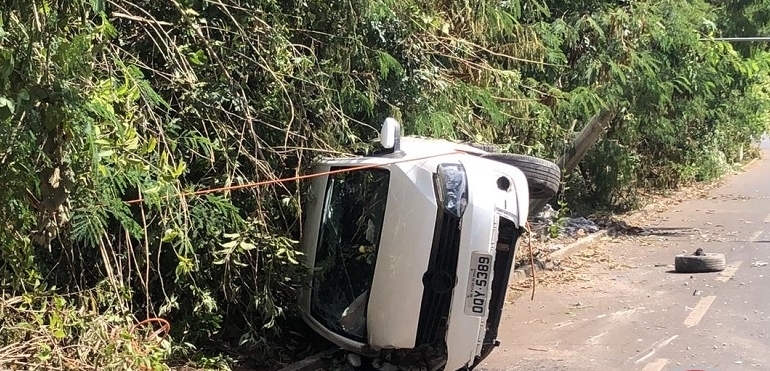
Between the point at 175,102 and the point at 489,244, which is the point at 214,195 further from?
the point at 489,244

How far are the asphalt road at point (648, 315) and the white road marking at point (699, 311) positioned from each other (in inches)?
0.4

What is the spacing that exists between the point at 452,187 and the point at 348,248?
1.08 m

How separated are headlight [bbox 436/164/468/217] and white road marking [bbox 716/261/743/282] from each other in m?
6.12

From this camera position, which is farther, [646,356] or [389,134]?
[646,356]

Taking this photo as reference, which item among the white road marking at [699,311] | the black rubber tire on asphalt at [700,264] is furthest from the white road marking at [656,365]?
the black rubber tire on asphalt at [700,264]

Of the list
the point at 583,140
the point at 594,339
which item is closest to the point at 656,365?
the point at 594,339

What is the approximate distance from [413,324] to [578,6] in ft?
23.0

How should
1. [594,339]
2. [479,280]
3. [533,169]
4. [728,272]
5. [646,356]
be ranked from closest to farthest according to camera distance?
[479,280] → [533,169] → [646,356] → [594,339] → [728,272]

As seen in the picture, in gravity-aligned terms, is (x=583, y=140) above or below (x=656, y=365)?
above

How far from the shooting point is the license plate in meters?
5.32

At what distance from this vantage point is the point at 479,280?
5.32m

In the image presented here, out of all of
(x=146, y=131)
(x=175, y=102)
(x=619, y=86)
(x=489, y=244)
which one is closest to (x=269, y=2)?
(x=175, y=102)

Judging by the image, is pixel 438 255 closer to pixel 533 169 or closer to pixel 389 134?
pixel 389 134

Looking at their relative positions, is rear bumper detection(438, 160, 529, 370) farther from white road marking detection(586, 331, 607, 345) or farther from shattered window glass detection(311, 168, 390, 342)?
white road marking detection(586, 331, 607, 345)
